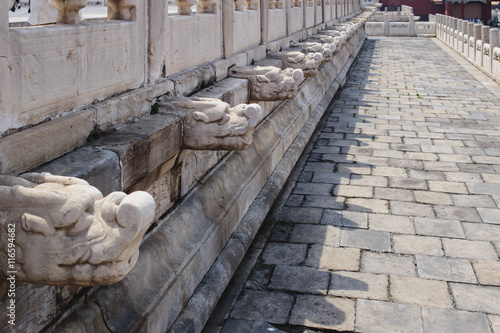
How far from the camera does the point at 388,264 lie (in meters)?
4.48

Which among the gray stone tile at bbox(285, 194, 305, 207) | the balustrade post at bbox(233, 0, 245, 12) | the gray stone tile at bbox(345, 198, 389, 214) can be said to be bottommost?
the gray stone tile at bbox(345, 198, 389, 214)

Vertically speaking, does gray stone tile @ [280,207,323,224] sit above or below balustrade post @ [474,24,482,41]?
below

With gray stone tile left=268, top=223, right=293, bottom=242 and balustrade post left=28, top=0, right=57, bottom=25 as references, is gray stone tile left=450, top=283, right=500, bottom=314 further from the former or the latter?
balustrade post left=28, top=0, right=57, bottom=25

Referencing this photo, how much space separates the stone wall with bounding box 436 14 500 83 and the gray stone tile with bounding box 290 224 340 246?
9.90 meters

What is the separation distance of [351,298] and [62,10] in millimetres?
2530

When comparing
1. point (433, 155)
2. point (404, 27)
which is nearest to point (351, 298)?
point (433, 155)

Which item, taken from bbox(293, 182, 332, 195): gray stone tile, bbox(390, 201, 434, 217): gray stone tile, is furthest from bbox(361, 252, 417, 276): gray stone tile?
bbox(293, 182, 332, 195): gray stone tile

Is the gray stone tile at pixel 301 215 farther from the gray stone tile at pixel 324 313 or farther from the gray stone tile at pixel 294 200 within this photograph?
the gray stone tile at pixel 324 313

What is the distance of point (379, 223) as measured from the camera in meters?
5.32

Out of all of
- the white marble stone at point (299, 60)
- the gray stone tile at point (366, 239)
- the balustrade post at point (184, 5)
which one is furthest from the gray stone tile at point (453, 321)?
the white marble stone at point (299, 60)

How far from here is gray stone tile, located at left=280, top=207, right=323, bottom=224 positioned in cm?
539

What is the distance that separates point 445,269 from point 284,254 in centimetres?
121

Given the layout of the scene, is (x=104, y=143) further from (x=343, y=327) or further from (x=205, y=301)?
(x=343, y=327)

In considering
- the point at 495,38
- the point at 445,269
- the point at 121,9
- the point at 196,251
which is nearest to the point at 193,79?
Result: the point at 121,9
